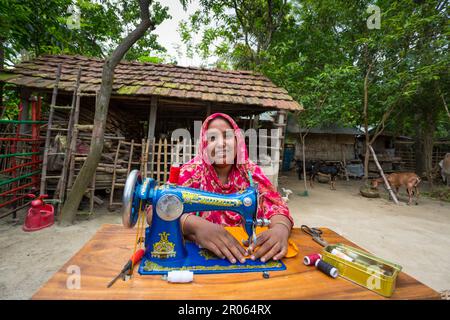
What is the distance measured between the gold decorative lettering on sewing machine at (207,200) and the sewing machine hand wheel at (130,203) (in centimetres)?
26

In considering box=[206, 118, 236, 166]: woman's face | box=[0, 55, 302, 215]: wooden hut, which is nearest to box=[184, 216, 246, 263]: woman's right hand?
box=[206, 118, 236, 166]: woman's face

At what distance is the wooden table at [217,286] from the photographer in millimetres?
878

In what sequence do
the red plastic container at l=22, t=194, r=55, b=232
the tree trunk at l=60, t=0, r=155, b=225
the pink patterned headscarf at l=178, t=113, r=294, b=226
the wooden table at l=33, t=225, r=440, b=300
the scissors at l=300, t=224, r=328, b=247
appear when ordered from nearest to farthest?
the wooden table at l=33, t=225, r=440, b=300 → the scissors at l=300, t=224, r=328, b=247 → the pink patterned headscarf at l=178, t=113, r=294, b=226 → the red plastic container at l=22, t=194, r=55, b=232 → the tree trunk at l=60, t=0, r=155, b=225

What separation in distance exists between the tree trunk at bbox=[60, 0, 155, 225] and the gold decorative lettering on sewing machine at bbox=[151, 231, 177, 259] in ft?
13.3

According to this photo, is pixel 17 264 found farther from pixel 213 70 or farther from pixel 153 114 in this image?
pixel 213 70

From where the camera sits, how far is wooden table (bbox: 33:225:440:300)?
88 centimetres

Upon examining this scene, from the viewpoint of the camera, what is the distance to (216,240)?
121 cm

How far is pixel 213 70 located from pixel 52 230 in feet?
21.1

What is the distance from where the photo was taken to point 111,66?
4.46 metres

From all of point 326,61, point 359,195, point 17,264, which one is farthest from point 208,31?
point 17,264

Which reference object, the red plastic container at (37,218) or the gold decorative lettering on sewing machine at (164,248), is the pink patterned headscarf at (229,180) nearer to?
the gold decorative lettering on sewing machine at (164,248)

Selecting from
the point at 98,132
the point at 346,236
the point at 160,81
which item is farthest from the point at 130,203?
the point at 160,81

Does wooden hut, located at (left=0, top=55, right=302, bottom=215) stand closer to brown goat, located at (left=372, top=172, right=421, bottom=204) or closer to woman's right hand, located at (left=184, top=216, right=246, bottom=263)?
woman's right hand, located at (left=184, top=216, right=246, bottom=263)

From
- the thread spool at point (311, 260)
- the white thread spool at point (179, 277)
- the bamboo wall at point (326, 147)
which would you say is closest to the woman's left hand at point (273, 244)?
the thread spool at point (311, 260)
